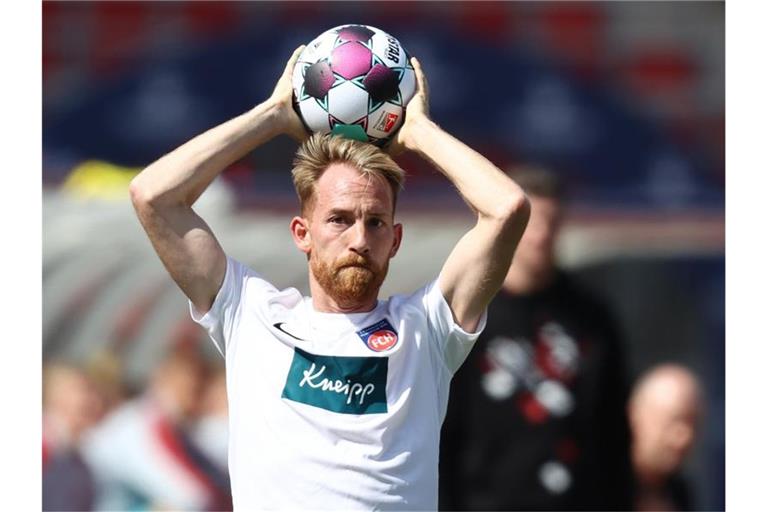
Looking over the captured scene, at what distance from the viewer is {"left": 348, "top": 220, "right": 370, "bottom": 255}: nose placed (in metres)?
3.74

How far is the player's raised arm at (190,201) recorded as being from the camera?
385 cm

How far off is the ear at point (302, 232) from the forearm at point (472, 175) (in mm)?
413

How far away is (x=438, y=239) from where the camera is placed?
33.1 feet

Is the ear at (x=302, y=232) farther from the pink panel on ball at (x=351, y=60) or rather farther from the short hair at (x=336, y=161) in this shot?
the pink panel on ball at (x=351, y=60)

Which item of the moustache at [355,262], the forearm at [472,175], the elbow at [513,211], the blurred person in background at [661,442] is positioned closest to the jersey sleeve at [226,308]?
the moustache at [355,262]

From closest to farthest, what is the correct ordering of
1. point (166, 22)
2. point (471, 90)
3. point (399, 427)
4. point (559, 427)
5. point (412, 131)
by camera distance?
1. point (399, 427)
2. point (412, 131)
3. point (559, 427)
4. point (471, 90)
5. point (166, 22)

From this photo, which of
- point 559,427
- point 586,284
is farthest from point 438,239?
point 559,427

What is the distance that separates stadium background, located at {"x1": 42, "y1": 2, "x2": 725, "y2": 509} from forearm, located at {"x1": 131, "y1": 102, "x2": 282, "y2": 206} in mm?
5515

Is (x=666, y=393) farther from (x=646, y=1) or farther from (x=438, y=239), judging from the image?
(x=646, y=1)

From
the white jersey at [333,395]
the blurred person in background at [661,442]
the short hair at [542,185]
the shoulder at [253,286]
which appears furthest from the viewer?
the blurred person in background at [661,442]

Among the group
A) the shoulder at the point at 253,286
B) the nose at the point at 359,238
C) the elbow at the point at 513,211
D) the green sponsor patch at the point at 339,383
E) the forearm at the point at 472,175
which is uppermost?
the forearm at the point at 472,175

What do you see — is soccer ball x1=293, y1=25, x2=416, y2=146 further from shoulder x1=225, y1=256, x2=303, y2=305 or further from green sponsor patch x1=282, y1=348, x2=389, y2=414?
green sponsor patch x1=282, y1=348, x2=389, y2=414

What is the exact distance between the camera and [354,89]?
4.06 meters

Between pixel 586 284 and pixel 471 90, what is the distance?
8.71ft
